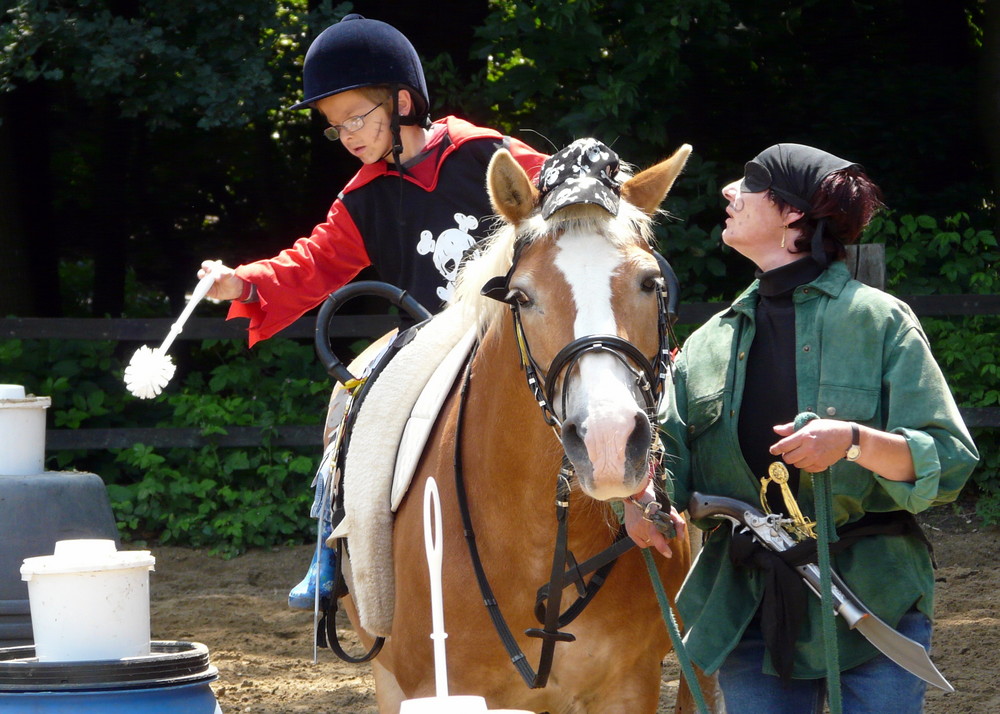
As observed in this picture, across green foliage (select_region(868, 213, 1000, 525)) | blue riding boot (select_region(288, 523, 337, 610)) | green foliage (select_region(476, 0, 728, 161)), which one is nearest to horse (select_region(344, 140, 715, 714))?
blue riding boot (select_region(288, 523, 337, 610))

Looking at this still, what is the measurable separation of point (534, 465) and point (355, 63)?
1.37 metres

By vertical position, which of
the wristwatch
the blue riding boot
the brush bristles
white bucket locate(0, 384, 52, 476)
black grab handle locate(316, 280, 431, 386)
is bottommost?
the blue riding boot

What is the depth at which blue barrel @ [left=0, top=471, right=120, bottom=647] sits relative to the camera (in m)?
3.27

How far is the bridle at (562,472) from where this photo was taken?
218cm

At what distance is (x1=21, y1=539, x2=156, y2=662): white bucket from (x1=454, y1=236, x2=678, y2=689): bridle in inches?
31.2

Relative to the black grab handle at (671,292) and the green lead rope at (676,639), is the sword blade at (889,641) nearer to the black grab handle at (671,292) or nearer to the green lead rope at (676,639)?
the green lead rope at (676,639)

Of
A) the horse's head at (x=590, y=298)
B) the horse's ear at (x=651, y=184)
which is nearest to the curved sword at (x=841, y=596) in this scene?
the horse's head at (x=590, y=298)

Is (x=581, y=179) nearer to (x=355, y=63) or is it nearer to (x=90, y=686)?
(x=355, y=63)

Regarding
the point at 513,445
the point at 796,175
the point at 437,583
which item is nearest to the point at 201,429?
the point at 513,445

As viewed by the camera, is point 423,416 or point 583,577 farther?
point 423,416

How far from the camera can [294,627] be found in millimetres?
5586

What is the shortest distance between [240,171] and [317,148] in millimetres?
839

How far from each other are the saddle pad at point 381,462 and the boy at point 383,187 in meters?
0.24

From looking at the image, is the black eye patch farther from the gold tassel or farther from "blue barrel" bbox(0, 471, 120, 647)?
"blue barrel" bbox(0, 471, 120, 647)
